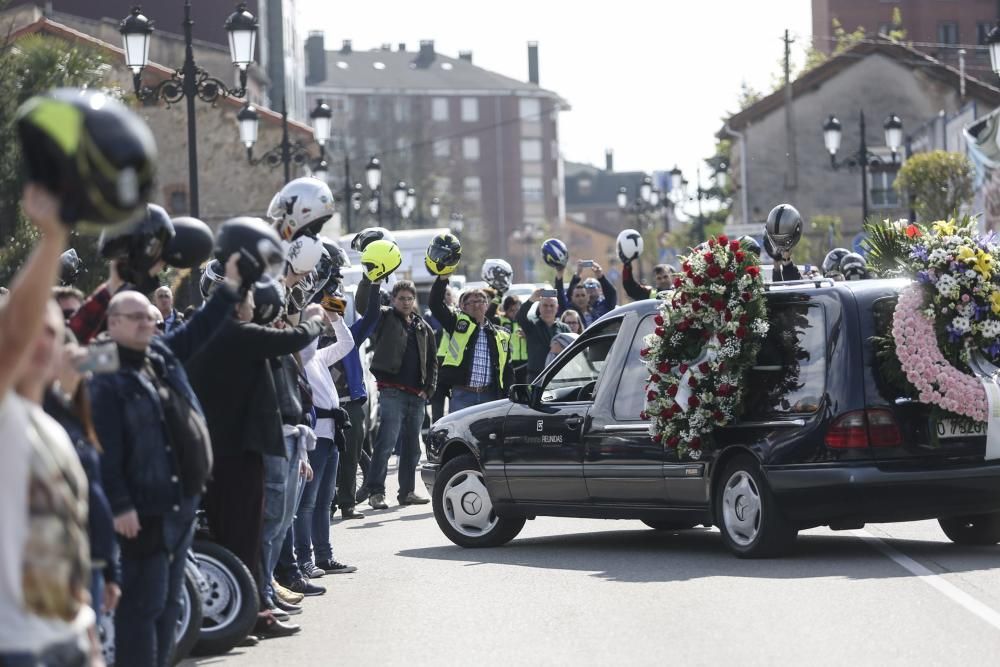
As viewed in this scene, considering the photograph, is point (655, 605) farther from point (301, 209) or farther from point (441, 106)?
point (441, 106)

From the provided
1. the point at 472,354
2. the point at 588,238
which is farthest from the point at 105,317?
the point at 588,238

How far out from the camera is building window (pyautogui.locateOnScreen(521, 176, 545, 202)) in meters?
150

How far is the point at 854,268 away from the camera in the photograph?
1892cm

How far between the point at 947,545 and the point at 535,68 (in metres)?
144

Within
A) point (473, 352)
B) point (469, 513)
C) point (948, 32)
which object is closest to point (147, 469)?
point (469, 513)

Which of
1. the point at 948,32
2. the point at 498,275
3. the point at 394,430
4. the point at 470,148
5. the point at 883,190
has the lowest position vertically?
the point at 394,430

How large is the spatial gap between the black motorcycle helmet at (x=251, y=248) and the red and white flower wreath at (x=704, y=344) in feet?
15.1

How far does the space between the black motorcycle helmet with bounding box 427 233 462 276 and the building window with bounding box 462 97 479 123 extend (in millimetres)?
131392

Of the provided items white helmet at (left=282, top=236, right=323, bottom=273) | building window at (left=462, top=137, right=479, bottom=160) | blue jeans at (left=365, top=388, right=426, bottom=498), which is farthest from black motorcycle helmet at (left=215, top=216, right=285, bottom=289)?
building window at (left=462, top=137, right=479, bottom=160)

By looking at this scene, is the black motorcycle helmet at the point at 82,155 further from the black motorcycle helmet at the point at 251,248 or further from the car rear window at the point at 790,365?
the car rear window at the point at 790,365

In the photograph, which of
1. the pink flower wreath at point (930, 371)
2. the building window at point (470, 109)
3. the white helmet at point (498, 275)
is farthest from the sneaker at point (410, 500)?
the building window at point (470, 109)

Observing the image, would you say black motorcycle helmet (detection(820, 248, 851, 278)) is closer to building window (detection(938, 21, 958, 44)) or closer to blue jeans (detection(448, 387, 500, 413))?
blue jeans (detection(448, 387, 500, 413))

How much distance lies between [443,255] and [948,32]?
91.5m

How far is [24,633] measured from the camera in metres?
5.04
